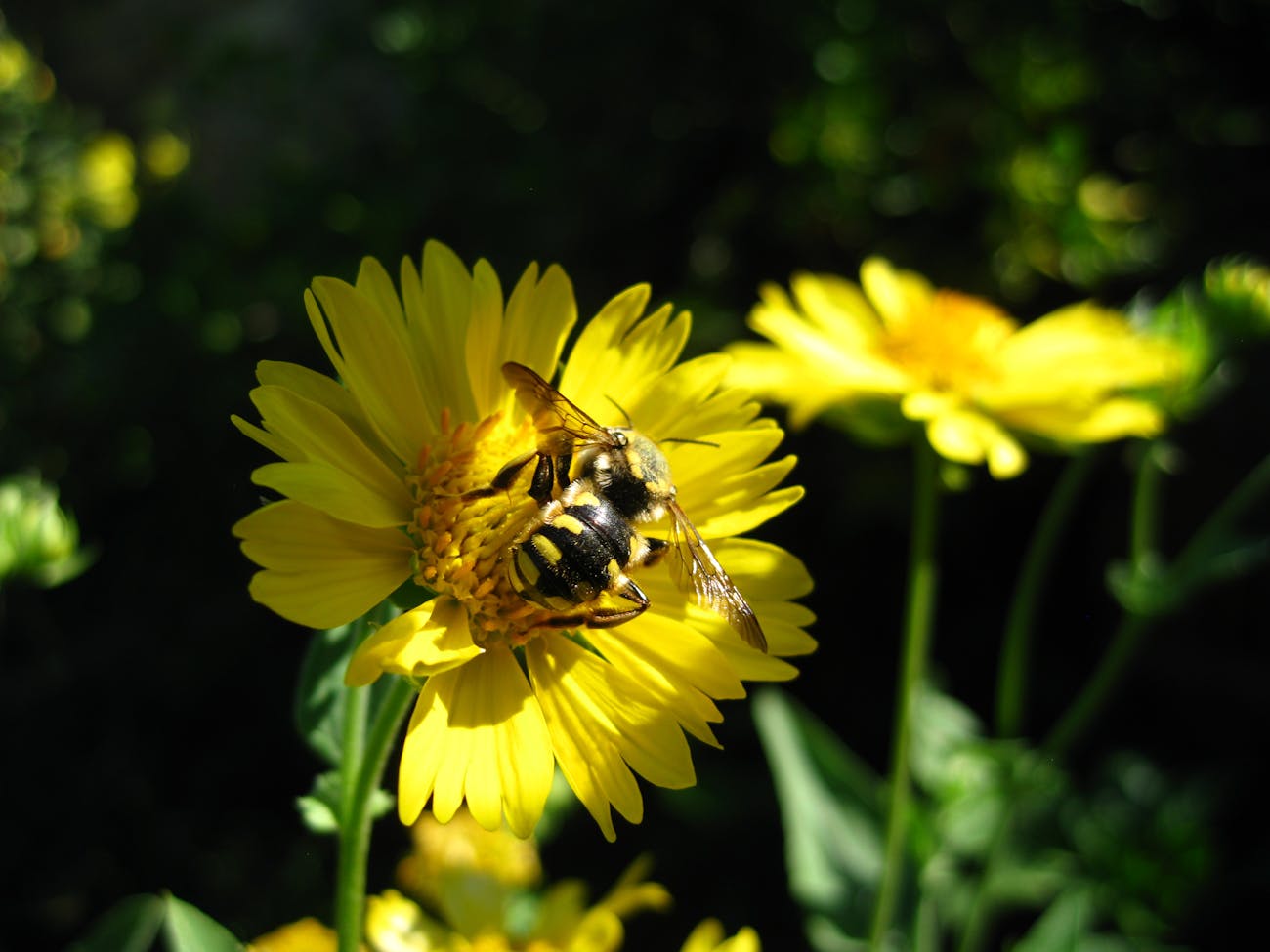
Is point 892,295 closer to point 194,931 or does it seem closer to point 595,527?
point 595,527

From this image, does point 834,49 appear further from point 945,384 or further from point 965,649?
point 965,649

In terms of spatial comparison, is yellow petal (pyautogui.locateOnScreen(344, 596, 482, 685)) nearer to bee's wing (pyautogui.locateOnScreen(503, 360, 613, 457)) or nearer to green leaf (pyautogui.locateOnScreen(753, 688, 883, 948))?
bee's wing (pyautogui.locateOnScreen(503, 360, 613, 457))

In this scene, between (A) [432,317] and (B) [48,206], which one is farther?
(B) [48,206]

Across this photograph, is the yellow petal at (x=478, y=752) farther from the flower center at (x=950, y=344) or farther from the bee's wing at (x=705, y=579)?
the flower center at (x=950, y=344)

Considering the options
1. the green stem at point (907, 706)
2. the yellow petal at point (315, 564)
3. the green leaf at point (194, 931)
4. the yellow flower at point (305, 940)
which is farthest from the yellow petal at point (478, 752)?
the green stem at point (907, 706)

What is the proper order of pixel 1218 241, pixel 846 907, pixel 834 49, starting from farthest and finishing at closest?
pixel 1218 241 → pixel 834 49 → pixel 846 907

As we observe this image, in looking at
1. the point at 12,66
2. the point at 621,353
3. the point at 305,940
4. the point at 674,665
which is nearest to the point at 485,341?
the point at 621,353

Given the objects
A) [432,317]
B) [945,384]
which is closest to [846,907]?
[945,384]
